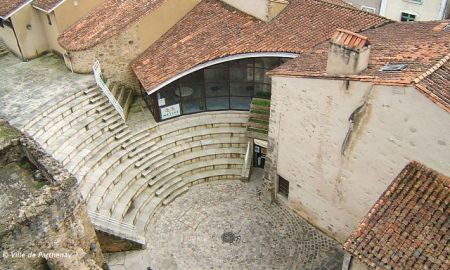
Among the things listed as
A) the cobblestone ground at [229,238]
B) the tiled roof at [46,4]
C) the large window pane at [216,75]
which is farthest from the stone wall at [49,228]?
the tiled roof at [46,4]

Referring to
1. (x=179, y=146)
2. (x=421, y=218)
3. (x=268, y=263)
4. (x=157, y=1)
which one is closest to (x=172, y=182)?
(x=179, y=146)

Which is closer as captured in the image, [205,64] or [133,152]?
[205,64]

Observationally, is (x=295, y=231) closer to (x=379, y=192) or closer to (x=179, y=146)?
(x=379, y=192)

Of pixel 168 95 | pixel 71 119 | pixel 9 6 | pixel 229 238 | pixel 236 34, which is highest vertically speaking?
pixel 9 6

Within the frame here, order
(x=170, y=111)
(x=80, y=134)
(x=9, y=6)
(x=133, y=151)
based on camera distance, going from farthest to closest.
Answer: (x=9, y=6), (x=170, y=111), (x=133, y=151), (x=80, y=134)

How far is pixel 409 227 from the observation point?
12.1 m

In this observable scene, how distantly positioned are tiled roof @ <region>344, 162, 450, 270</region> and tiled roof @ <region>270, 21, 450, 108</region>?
8.28 feet

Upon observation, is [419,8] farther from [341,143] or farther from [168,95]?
[168,95]

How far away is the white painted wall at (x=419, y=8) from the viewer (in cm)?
2723

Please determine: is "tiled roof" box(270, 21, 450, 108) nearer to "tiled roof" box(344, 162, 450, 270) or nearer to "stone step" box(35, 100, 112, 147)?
"tiled roof" box(344, 162, 450, 270)

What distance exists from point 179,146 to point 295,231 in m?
7.06

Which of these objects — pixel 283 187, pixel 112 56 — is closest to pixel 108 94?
pixel 112 56

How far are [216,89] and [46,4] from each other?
9.70 m

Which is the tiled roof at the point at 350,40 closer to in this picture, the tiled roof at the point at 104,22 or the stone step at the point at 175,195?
the stone step at the point at 175,195
